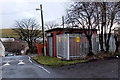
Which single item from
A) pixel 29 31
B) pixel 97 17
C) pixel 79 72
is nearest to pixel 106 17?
pixel 97 17

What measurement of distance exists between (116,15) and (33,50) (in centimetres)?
4763

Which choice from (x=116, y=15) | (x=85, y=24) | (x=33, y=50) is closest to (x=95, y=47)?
(x=85, y=24)

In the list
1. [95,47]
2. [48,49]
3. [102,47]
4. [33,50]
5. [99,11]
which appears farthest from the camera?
[33,50]

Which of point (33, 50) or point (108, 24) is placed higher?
point (108, 24)

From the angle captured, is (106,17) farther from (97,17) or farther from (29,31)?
(29,31)

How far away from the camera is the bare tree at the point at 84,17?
19938 millimetres

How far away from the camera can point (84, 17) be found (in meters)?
21.3

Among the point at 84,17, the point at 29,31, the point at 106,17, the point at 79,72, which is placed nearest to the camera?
the point at 79,72

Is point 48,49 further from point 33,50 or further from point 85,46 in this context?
point 33,50

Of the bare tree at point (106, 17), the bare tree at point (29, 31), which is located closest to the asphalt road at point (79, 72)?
the bare tree at point (106, 17)

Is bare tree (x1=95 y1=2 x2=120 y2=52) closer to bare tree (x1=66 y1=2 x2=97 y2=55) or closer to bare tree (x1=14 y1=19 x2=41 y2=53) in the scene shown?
bare tree (x1=66 y1=2 x2=97 y2=55)

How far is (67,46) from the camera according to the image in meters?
21.1

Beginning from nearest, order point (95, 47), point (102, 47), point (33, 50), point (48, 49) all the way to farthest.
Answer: point (102, 47) < point (95, 47) < point (48, 49) < point (33, 50)

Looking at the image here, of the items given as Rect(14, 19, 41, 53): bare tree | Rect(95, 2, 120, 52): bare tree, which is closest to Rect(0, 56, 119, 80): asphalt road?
Rect(95, 2, 120, 52): bare tree
